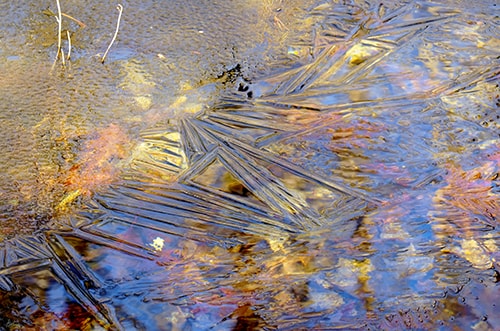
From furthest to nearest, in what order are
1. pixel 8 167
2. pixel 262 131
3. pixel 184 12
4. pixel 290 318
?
1. pixel 184 12
2. pixel 262 131
3. pixel 8 167
4. pixel 290 318

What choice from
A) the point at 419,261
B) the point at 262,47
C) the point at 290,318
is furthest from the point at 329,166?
the point at 262,47

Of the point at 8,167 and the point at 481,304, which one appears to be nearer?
the point at 481,304

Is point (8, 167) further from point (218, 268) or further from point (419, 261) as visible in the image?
point (419, 261)

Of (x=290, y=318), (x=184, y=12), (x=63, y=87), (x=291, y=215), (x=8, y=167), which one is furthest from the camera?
(x=184, y=12)

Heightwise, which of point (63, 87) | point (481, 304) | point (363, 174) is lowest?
point (481, 304)

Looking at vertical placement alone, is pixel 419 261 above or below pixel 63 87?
below

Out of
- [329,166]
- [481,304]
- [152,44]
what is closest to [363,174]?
[329,166]
